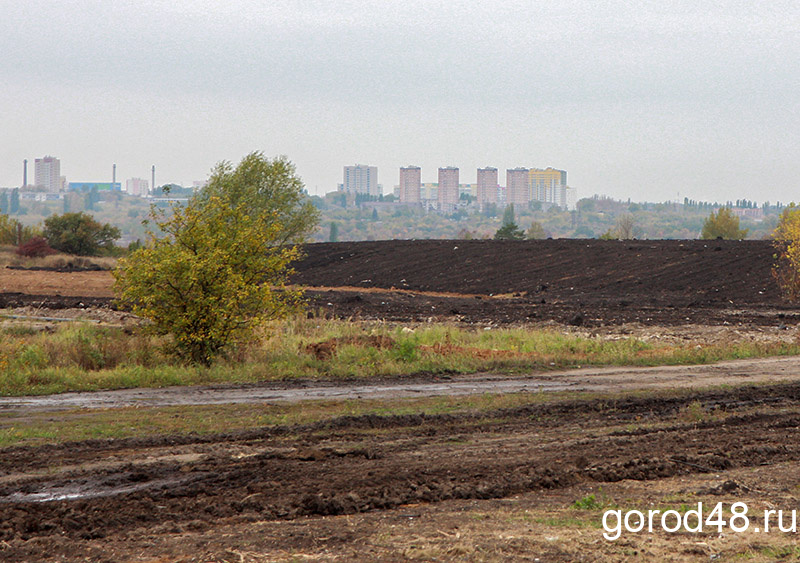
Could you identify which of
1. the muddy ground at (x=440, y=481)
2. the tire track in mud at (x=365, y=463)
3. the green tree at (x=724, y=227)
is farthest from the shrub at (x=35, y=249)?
the green tree at (x=724, y=227)

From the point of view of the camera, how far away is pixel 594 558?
5.96 metres

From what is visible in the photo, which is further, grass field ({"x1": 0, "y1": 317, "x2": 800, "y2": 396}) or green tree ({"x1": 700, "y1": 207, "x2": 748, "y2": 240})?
green tree ({"x1": 700, "y1": 207, "x2": 748, "y2": 240})

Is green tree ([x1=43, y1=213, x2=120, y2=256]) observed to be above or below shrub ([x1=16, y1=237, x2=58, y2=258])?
above

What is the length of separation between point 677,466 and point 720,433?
216 cm

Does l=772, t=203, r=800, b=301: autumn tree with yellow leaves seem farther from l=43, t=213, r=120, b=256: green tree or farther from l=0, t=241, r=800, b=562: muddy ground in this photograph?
l=43, t=213, r=120, b=256: green tree

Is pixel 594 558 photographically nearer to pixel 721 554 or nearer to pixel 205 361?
pixel 721 554

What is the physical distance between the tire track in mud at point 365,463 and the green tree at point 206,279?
629 cm

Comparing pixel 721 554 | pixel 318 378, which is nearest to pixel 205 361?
pixel 318 378

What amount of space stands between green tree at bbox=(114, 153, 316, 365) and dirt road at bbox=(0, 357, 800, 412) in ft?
7.74

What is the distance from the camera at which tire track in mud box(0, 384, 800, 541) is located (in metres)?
7.20

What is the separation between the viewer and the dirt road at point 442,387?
526 inches

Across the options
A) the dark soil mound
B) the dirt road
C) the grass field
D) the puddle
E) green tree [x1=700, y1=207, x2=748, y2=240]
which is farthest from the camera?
green tree [x1=700, y1=207, x2=748, y2=240]

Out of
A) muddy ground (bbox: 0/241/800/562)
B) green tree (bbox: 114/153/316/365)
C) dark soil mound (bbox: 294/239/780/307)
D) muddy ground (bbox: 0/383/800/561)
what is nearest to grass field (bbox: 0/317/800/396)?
green tree (bbox: 114/153/316/365)

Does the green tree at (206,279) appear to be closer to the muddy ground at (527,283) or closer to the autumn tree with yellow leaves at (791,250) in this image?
the muddy ground at (527,283)
